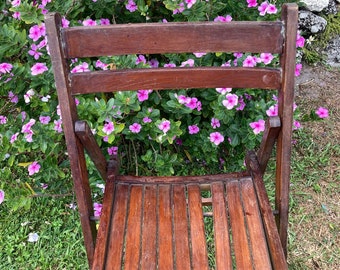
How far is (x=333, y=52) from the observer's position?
129 inches

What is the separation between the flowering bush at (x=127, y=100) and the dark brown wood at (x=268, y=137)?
0.32m

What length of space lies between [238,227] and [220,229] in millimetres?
56

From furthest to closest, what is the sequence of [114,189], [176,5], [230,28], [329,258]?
[329,258] → [176,5] → [114,189] → [230,28]

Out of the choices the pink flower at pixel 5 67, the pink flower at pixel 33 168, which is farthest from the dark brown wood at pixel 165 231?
the pink flower at pixel 5 67

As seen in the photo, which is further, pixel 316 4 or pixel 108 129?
pixel 316 4

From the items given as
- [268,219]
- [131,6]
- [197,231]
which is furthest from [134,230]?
[131,6]

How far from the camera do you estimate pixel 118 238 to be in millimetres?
1431

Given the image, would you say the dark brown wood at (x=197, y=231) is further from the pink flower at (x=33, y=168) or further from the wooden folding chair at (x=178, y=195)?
the pink flower at (x=33, y=168)

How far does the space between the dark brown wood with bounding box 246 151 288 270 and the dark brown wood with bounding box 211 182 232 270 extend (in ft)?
0.38

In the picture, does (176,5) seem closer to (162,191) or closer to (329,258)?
(162,191)

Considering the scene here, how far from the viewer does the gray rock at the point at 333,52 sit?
3.26 m

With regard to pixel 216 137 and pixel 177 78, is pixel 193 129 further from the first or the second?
pixel 177 78

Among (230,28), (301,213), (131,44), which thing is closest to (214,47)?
(230,28)

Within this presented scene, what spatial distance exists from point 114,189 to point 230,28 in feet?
2.13
